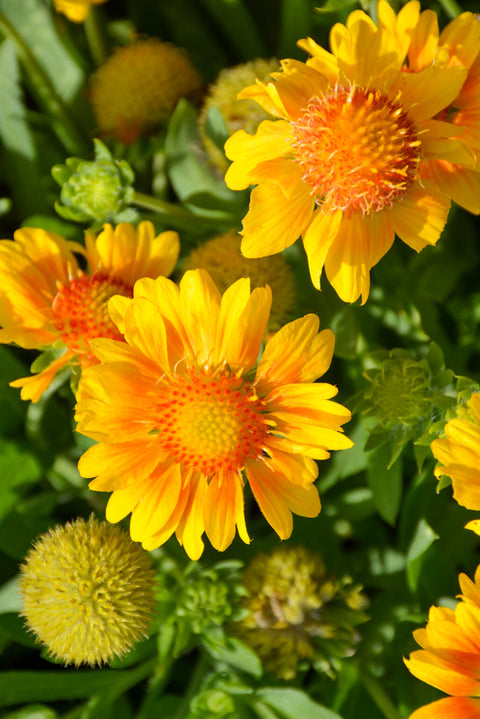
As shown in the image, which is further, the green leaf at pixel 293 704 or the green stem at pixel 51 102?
the green stem at pixel 51 102

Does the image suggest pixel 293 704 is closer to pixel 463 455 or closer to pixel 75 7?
pixel 463 455

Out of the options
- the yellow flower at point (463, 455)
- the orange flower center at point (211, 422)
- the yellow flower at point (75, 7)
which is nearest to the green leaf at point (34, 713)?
the orange flower center at point (211, 422)

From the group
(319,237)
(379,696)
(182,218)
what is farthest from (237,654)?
(182,218)

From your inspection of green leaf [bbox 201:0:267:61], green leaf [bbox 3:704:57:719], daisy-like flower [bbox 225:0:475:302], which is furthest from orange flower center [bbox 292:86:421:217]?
green leaf [bbox 3:704:57:719]

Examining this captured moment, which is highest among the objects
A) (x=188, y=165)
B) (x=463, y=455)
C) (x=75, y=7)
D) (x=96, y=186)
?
(x=75, y=7)

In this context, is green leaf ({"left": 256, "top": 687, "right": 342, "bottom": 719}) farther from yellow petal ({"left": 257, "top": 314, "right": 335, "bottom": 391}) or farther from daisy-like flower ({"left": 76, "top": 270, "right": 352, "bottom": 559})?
yellow petal ({"left": 257, "top": 314, "right": 335, "bottom": 391})

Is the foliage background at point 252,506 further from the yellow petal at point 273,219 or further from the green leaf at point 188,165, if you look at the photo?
the yellow petal at point 273,219
